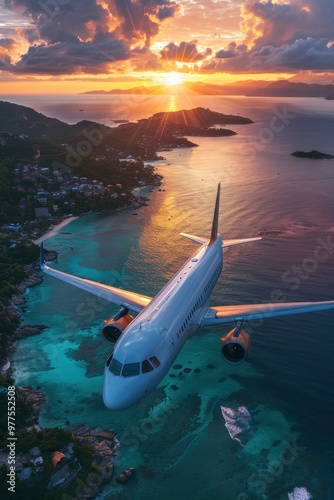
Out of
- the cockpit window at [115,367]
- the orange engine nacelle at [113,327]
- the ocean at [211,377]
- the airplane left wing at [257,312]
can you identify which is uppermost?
the cockpit window at [115,367]

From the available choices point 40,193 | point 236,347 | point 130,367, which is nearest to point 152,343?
point 130,367

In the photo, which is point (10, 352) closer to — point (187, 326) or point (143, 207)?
point (187, 326)

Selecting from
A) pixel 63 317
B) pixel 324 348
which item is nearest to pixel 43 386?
pixel 63 317

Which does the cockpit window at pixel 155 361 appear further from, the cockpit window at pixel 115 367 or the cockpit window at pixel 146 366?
the cockpit window at pixel 115 367

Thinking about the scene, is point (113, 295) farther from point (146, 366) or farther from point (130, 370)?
point (130, 370)

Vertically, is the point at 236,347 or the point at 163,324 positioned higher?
the point at 163,324

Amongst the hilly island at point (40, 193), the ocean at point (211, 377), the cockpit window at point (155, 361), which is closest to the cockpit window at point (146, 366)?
the cockpit window at point (155, 361)
